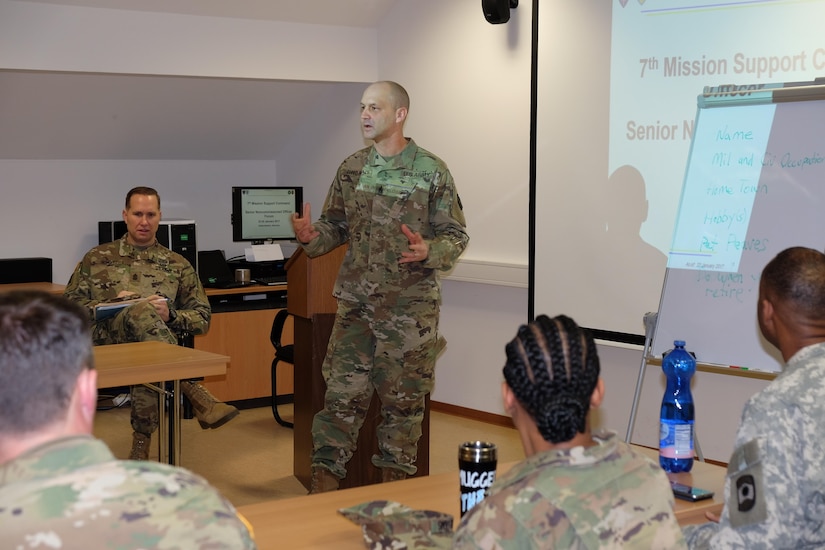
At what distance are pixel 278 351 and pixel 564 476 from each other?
4425mm

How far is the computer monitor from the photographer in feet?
22.0

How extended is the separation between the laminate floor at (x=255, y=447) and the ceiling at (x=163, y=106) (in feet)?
5.98

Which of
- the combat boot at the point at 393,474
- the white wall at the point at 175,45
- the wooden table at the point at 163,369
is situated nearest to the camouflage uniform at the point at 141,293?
the wooden table at the point at 163,369

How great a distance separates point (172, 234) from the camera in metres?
6.29

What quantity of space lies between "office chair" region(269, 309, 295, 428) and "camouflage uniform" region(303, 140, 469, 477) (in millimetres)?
1484

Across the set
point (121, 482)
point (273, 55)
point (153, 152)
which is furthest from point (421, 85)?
point (121, 482)

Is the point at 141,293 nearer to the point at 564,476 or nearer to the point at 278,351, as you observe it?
the point at 278,351

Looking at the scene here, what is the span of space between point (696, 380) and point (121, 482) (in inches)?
158

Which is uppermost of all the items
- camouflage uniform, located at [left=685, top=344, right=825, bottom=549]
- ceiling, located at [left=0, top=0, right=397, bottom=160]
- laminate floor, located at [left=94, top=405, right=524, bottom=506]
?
ceiling, located at [left=0, top=0, right=397, bottom=160]

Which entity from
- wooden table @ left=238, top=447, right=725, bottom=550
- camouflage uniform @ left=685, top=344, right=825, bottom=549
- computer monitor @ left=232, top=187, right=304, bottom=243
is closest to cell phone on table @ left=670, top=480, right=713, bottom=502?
wooden table @ left=238, top=447, right=725, bottom=550

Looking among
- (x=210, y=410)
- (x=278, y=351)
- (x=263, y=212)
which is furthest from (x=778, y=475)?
(x=263, y=212)

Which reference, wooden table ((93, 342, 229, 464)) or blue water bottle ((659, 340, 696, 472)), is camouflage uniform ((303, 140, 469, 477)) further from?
blue water bottle ((659, 340, 696, 472))

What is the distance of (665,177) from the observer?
4324 mm

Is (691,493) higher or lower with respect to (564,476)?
lower
